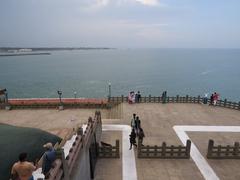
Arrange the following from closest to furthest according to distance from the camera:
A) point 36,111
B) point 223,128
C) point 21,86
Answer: point 223,128
point 36,111
point 21,86

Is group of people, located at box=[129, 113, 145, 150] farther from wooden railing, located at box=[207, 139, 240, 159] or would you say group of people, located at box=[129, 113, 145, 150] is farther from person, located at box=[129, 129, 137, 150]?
wooden railing, located at box=[207, 139, 240, 159]

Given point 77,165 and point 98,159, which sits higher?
point 77,165

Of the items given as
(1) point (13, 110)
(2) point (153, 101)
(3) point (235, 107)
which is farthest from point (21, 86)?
(3) point (235, 107)

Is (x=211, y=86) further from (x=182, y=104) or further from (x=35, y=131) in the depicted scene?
(x=35, y=131)

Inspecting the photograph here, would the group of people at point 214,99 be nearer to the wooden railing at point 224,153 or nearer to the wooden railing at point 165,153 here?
the wooden railing at point 224,153

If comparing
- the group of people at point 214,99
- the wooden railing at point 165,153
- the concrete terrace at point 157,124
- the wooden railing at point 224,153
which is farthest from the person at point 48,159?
the group of people at point 214,99

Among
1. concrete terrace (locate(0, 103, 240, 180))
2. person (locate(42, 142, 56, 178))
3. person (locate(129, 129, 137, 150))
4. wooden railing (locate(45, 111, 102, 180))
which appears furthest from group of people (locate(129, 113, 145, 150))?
person (locate(42, 142, 56, 178))

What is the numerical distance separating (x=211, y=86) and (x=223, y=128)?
6178 centimetres

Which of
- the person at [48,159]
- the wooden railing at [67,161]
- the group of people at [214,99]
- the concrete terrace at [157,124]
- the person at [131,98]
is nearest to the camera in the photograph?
the wooden railing at [67,161]

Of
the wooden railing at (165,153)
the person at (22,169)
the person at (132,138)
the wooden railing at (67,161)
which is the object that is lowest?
the wooden railing at (165,153)

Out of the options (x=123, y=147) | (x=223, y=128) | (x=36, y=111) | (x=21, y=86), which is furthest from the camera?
(x=21, y=86)

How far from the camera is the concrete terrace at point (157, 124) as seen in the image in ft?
40.0

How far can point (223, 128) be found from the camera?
709 inches

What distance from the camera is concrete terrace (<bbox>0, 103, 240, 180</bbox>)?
12180 mm
